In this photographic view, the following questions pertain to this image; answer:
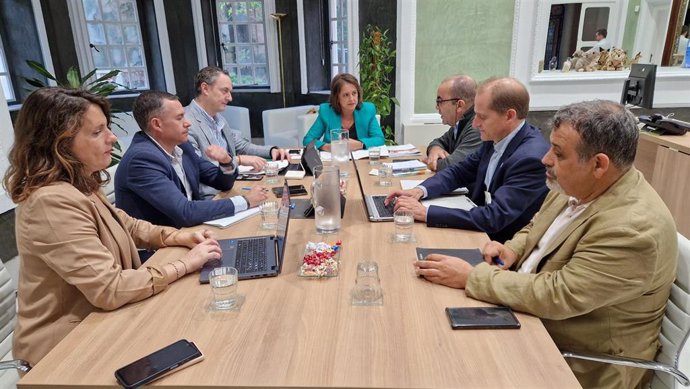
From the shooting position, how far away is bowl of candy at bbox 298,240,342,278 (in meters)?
1.38

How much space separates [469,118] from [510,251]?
1.38 meters

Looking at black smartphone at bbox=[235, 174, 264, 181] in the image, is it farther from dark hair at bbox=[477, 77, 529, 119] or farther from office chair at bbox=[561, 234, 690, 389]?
office chair at bbox=[561, 234, 690, 389]

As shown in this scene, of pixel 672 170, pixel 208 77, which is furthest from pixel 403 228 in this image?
pixel 672 170

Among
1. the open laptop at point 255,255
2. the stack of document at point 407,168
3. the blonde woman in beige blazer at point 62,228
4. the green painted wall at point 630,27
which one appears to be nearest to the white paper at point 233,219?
the open laptop at point 255,255

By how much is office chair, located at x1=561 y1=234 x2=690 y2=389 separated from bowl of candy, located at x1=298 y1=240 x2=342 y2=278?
69 centimetres

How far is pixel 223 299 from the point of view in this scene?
1.23m

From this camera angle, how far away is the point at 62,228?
1181mm

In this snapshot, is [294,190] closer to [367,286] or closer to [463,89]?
[367,286]

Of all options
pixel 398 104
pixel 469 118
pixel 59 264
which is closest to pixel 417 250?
pixel 59 264

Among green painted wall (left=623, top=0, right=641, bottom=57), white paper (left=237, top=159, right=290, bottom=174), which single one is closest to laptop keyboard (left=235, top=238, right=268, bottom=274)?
white paper (left=237, top=159, right=290, bottom=174)

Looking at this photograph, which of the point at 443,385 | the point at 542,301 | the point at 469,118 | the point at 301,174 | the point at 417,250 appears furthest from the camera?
the point at 469,118

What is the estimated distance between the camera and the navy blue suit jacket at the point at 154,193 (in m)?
1.81

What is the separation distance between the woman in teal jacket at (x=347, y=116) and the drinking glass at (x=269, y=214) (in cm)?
151

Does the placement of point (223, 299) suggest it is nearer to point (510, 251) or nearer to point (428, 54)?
point (510, 251)
